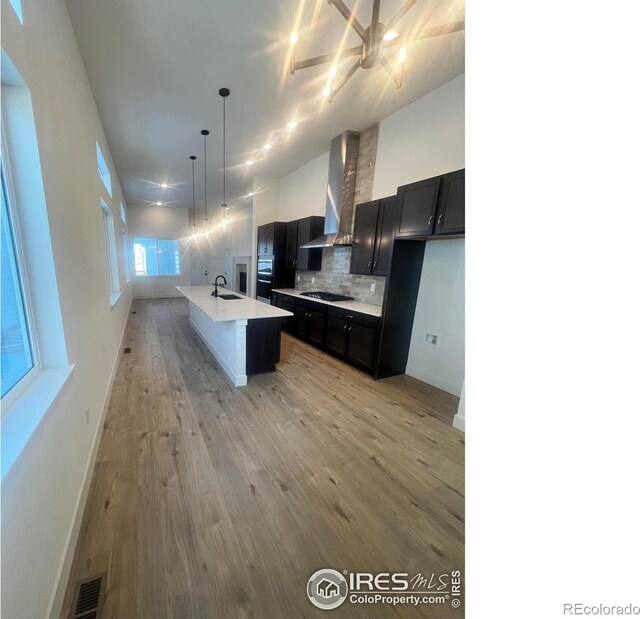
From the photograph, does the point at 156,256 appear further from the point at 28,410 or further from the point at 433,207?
the point at 28,410

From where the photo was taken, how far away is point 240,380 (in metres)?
3.14

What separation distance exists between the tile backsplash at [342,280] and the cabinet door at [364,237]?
35cm

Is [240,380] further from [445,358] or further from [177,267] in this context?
[177,267]

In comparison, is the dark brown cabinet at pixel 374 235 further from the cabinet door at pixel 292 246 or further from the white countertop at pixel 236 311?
the cabinet door at pixel 292 246

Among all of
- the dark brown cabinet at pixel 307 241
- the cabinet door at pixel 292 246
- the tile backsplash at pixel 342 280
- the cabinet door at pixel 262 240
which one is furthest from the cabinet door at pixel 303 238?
the cabinet door at pixel 262 240

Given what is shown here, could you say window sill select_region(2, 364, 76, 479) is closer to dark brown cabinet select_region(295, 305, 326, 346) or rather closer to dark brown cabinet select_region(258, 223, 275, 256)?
dark brown cabinet select_region(295, 305, 326, 346)

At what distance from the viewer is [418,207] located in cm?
290

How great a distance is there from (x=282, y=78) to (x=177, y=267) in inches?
337

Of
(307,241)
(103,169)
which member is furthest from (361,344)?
(103,169)

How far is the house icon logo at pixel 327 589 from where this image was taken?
4.00 feet

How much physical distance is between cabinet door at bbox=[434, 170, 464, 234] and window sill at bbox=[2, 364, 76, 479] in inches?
121

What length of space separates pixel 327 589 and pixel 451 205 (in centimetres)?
298
